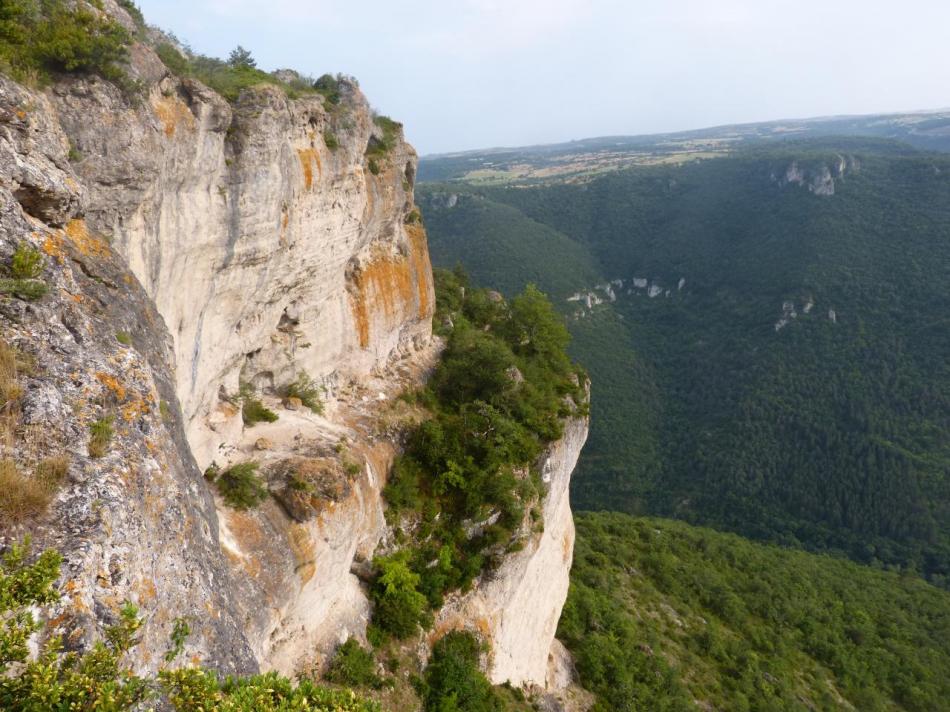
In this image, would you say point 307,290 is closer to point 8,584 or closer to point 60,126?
point 60,126

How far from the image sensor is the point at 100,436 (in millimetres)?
4777

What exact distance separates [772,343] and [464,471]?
3265 inches

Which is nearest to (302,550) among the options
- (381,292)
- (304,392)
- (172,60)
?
(304,392)

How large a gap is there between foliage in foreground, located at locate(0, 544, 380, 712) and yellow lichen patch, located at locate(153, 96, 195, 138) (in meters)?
7.55

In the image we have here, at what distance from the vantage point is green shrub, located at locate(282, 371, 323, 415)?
15.0 meters

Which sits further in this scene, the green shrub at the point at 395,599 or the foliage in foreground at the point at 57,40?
the green shrub at the point at 395,599

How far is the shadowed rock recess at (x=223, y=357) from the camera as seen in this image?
15.6 ft

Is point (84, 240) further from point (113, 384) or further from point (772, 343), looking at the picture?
point (772, 343)

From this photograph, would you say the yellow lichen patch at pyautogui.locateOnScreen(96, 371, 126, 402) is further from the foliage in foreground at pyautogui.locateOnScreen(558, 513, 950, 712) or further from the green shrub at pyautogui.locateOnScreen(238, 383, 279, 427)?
the foliage in foreground at pyautogui.locateOnScreen(558, 513, 950, 712)

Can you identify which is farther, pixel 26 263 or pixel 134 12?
pixel 134 12

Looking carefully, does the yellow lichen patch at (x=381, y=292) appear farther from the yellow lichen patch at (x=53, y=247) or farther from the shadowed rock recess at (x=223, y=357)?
the yellow lichen patch at (x=53, y=247)

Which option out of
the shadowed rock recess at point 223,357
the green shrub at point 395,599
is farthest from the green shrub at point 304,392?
the green shrub at point 395,599

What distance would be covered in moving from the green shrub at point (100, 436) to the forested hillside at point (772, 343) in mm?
62209

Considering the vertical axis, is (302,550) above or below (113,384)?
below
